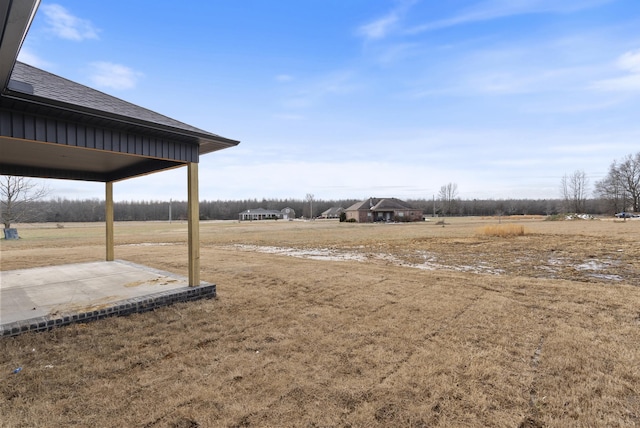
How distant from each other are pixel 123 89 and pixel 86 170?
772 cm

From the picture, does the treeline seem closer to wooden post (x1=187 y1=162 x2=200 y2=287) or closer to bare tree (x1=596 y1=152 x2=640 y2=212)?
bare tree (x1=596 y1=152 x2=640 y2=212)

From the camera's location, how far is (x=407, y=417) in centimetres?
219

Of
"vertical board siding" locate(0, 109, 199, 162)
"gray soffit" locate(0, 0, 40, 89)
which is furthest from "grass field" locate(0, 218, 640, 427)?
"gray soffit" locate(0, 0, 40, 89)

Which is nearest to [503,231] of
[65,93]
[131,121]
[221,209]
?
[131,121]

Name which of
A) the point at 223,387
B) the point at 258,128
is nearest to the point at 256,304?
the point at 223,387

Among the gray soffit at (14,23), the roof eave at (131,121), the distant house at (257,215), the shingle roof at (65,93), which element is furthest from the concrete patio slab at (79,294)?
the distant house at (257,215)

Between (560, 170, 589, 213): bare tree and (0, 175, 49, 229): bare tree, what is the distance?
8780 centimetres

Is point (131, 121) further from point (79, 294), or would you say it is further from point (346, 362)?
point (346, 362)

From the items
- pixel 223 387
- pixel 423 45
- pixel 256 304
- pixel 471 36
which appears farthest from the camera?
pixel 423 45

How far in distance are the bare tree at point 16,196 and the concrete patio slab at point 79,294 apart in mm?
25752

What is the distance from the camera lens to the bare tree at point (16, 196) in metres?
24.6

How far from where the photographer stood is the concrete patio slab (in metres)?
3.97

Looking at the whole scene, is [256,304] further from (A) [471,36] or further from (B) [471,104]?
(B) [471,104]

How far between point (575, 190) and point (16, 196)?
295ft
